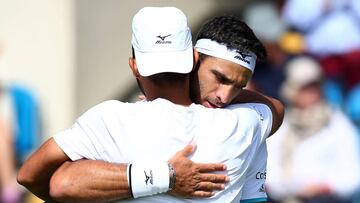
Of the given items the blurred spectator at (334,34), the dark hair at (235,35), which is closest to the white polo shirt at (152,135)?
the dark hair at (235,35)

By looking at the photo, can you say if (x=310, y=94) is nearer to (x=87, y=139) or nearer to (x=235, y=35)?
(x=235, y=35)

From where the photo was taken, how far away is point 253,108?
149 inches

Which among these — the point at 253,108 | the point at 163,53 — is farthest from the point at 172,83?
the point at 253,108

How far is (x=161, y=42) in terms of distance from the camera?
3.56 m

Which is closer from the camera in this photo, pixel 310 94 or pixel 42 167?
pixel 42 167

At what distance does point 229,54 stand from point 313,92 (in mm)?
4895

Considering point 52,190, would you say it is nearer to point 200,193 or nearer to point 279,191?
point 200,193

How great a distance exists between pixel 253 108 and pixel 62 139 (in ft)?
2.35

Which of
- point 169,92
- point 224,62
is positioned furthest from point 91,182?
point 224,62

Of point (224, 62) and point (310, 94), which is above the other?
point (224, 62)

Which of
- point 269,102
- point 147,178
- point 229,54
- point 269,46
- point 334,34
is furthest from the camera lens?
point 269,46

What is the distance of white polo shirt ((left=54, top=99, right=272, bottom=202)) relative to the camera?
3457 millimetres

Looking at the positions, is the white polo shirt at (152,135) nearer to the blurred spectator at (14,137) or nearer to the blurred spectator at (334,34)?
the blurred spectator at (334,34)

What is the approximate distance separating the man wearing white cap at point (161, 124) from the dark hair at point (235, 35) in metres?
0.15
